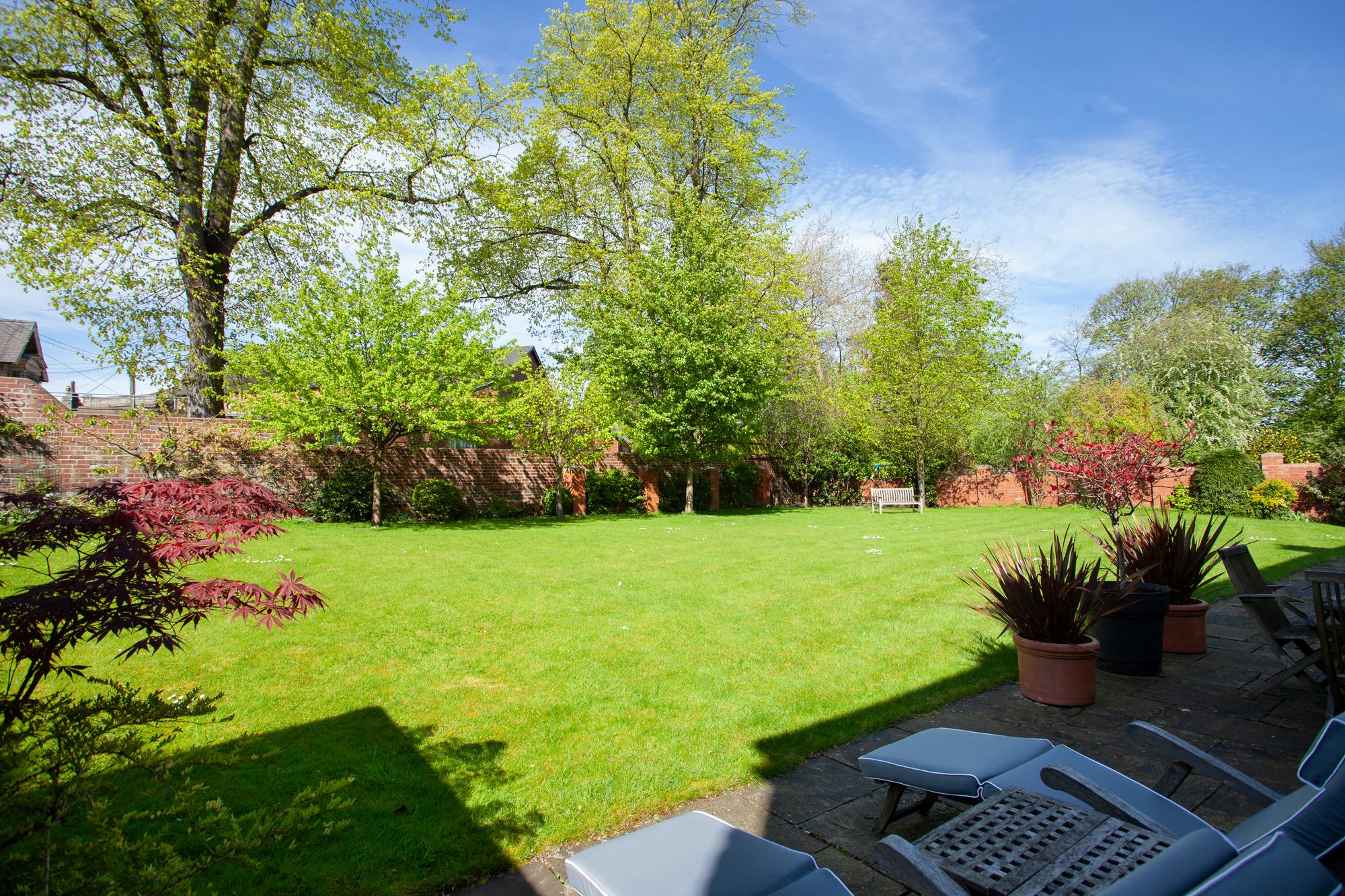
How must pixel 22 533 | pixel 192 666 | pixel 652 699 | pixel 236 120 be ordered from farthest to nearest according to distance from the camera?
pixel 236 120 → pixel 192 666 → pixel 652 699 → pixel 22 533

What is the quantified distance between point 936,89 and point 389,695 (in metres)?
12.9

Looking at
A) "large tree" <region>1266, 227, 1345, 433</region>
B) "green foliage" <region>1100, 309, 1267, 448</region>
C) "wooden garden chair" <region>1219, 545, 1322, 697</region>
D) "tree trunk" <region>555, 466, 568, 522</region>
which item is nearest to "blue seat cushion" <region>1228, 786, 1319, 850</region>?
"wooden garden chair" <region>1219, 545, 1322, 697</region>

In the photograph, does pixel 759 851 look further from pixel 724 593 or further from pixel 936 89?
pixel 936 89

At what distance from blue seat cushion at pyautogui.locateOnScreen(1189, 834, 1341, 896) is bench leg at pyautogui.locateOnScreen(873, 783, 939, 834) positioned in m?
1.49

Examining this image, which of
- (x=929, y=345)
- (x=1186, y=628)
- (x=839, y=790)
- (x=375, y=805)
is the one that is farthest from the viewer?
(x=929, y=345)

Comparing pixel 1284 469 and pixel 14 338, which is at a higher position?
pixel 14 338

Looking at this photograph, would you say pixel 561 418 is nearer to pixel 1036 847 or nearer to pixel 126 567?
pixel 126 567

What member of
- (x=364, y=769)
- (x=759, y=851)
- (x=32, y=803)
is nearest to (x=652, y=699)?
(x=364, y=769)

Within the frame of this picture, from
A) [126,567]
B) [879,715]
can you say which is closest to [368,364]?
[126,567]

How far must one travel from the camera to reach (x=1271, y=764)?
3.17m

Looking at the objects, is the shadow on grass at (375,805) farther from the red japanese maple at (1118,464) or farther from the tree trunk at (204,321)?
the tree trunk at (204,321)

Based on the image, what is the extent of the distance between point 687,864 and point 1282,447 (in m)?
27.2

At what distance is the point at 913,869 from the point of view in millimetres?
1393

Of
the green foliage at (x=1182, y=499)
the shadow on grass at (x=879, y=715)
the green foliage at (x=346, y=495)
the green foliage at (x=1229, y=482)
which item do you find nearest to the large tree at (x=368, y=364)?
the green foliage at (x=346, y=495)
